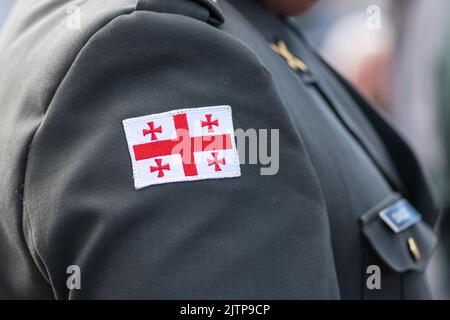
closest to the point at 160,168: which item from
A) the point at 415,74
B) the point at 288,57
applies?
the point at 288,57

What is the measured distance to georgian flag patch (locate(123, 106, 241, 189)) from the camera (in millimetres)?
929

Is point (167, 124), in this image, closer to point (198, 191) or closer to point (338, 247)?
point (198, 191)

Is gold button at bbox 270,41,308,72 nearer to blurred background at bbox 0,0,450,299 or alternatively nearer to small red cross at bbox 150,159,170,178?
small red cross at bbox 150,159,170,178

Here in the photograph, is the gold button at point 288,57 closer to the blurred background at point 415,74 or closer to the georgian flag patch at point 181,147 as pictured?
the georgian flag patch at point 181,147

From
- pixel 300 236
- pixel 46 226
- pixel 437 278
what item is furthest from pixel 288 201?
pixel 437 278

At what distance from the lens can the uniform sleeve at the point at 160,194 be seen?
0.92 m

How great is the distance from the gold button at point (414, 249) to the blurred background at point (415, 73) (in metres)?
1.42

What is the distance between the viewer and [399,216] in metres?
1.24

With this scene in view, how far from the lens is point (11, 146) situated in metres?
1.03

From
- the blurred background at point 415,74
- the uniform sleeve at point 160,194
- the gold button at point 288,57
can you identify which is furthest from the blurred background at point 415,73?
the uniform sleeve at point 160,194

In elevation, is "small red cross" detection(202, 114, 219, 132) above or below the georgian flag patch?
above

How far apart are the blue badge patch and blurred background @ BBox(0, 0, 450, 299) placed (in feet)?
4.58

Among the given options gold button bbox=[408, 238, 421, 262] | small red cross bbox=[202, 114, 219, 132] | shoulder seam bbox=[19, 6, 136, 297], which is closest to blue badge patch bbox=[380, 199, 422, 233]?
gold button bbox=[408, 238, 421, 262]
